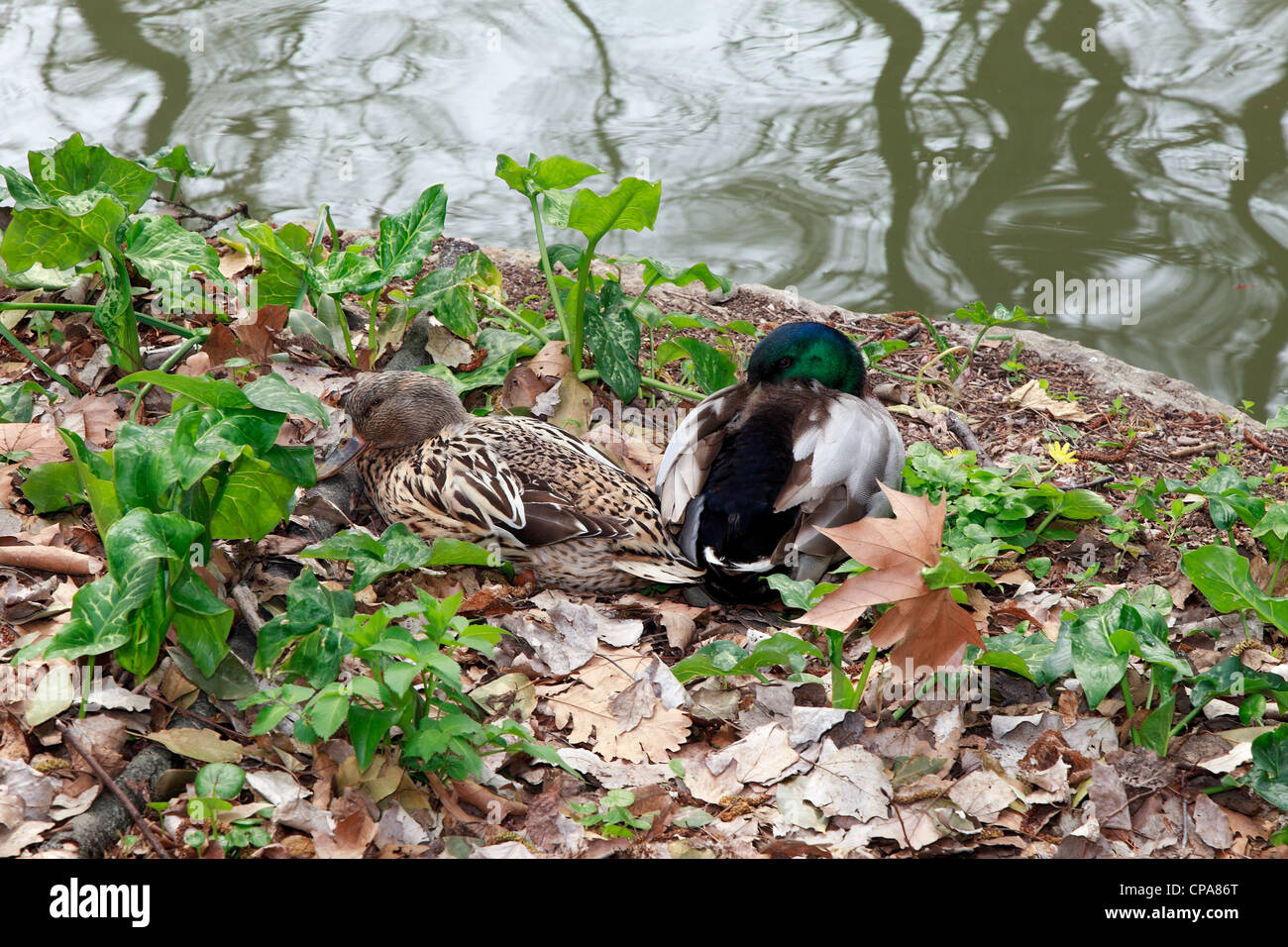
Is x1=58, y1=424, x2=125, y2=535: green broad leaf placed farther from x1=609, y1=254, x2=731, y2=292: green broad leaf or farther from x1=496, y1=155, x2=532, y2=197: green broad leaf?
x1=609, y1=254, x2=731, y2=292: green broad leaf

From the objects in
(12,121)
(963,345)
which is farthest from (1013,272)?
(12,121)

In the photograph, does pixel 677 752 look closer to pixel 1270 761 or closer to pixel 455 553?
pixel 455 553

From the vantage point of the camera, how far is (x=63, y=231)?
325cm

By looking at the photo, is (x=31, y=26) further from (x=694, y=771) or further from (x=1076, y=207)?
(x=694, y=771)

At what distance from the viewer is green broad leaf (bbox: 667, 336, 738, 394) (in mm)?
4258

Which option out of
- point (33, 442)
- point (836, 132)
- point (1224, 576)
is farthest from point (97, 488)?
point (836, 132)

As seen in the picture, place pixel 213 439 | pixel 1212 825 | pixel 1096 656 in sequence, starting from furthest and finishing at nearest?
pixel 1096 656 → pixel 1212 825 → pixel 213 439

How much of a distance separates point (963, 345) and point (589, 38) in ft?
14.0

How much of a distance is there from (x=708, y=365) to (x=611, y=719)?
6.23 ft

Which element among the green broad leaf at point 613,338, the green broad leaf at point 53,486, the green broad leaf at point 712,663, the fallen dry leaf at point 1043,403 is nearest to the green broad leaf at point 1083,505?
the fallen dry leaf at point 1043,403

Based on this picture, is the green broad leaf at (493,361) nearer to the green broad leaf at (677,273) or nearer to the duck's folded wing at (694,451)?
the green broad leaf at (677,273)

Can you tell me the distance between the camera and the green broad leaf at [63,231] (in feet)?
10.3

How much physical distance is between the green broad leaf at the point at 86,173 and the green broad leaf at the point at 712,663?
2243 millimetres

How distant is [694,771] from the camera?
261 centimetres
